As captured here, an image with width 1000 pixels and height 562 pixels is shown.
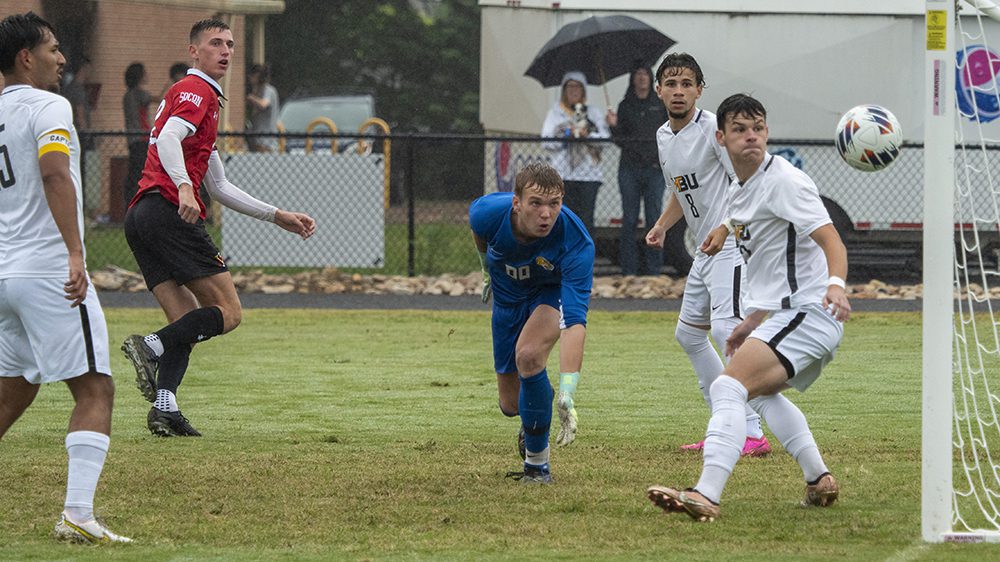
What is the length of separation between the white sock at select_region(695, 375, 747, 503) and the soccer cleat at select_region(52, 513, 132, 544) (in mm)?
2331

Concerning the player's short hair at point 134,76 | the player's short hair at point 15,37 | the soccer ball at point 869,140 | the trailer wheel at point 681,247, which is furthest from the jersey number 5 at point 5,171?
the player's short hair at point 134,76

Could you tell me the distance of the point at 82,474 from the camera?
232 inches

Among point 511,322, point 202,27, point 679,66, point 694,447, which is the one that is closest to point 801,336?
point 511,322

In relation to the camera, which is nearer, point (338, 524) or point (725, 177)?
point (338, 524)

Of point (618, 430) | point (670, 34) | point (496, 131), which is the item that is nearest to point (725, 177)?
point (618, 430)

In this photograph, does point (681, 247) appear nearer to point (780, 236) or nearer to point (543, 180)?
point (543, 180)

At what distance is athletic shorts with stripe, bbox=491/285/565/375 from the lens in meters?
7.42

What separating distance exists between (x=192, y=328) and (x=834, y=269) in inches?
160

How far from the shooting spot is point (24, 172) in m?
5.84

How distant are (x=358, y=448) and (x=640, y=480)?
5.94ft

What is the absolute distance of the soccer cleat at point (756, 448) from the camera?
8086 millimetres

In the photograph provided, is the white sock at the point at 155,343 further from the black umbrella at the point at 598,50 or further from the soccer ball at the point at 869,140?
the black umbrella at the point at 598,50

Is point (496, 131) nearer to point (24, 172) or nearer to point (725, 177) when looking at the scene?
point (725, 177)

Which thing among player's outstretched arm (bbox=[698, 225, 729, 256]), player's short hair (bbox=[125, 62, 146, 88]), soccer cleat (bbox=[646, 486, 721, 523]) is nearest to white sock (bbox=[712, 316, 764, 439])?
player's outstretched arm (bbox=[698, 225, 729, 256])
